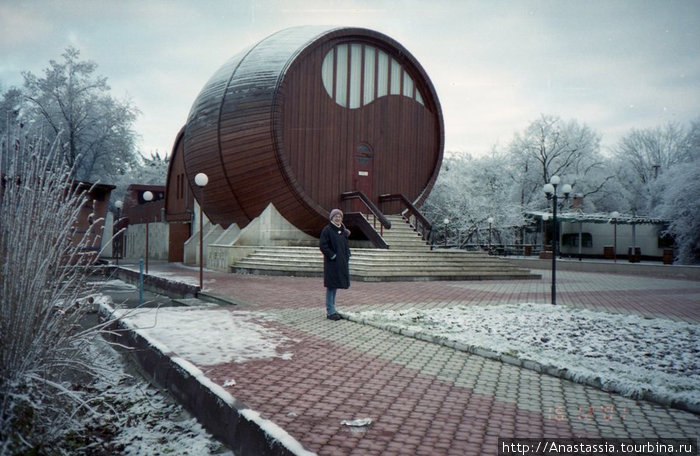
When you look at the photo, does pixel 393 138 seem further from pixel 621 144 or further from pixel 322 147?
pixel 621 144

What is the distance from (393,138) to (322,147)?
367 centimetres

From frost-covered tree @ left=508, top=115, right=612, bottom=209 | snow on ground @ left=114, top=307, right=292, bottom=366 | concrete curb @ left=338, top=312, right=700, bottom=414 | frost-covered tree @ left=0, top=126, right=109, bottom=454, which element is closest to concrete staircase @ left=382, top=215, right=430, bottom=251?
snow on ground @ left=114, top=307, right=292, bottom=366

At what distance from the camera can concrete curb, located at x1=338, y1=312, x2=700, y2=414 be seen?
371 cm

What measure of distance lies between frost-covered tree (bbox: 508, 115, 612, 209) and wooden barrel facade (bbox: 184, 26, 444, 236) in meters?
22.1

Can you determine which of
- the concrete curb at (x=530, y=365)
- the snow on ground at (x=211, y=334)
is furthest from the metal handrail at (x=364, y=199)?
the concrete curb at (x=530, y=365)

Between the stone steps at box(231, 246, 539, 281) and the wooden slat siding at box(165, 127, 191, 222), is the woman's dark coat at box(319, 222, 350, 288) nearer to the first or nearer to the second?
the stone steps at box(231, 246, 539, 281)

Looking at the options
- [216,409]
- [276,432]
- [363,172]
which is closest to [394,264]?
[363,172]

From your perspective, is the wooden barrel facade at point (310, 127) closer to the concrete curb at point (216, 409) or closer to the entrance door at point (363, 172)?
the entrance door at point (363, 172)

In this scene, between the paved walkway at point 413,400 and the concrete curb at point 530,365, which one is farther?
the concrete curb at point 530,365

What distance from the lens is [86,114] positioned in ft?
103

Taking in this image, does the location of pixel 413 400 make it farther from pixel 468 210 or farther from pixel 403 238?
pixel 468 210

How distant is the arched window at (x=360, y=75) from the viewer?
20547mm

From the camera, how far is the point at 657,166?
4109 cm

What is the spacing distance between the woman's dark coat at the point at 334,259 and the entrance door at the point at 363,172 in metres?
13.1
